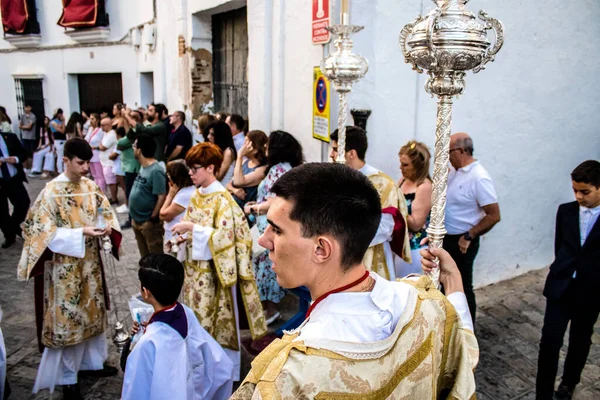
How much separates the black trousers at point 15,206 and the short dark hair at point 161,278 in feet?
17.3

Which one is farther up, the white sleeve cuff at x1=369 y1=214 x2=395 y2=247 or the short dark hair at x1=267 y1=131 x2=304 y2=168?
the short dark hair at x1=267 y1=131 x2=304 y2=168

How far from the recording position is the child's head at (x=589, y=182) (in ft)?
10.5

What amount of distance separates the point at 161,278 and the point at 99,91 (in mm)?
13210

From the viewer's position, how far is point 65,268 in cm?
357

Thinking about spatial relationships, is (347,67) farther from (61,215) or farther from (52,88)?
(52,88)

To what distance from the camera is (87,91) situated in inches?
581

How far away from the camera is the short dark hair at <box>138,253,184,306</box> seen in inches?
105

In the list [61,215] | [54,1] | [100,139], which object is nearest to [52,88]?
[54,1]

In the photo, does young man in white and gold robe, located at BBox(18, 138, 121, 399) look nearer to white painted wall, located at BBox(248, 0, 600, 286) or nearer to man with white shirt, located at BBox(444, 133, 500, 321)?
white painted wall, located at BBox(248, 0, 600, 286)

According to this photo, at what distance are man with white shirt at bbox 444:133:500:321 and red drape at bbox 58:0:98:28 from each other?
37.7 feet

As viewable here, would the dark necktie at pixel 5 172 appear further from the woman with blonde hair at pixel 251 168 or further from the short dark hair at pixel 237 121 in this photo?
the woman with blonde hair at pixel 251 168

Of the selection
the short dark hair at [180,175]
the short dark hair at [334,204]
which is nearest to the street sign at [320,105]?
the short dark hair at [180,175]

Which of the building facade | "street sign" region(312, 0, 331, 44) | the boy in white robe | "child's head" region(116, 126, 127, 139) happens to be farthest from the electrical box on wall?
the boy in white robe

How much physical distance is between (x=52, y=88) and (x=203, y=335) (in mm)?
14565
